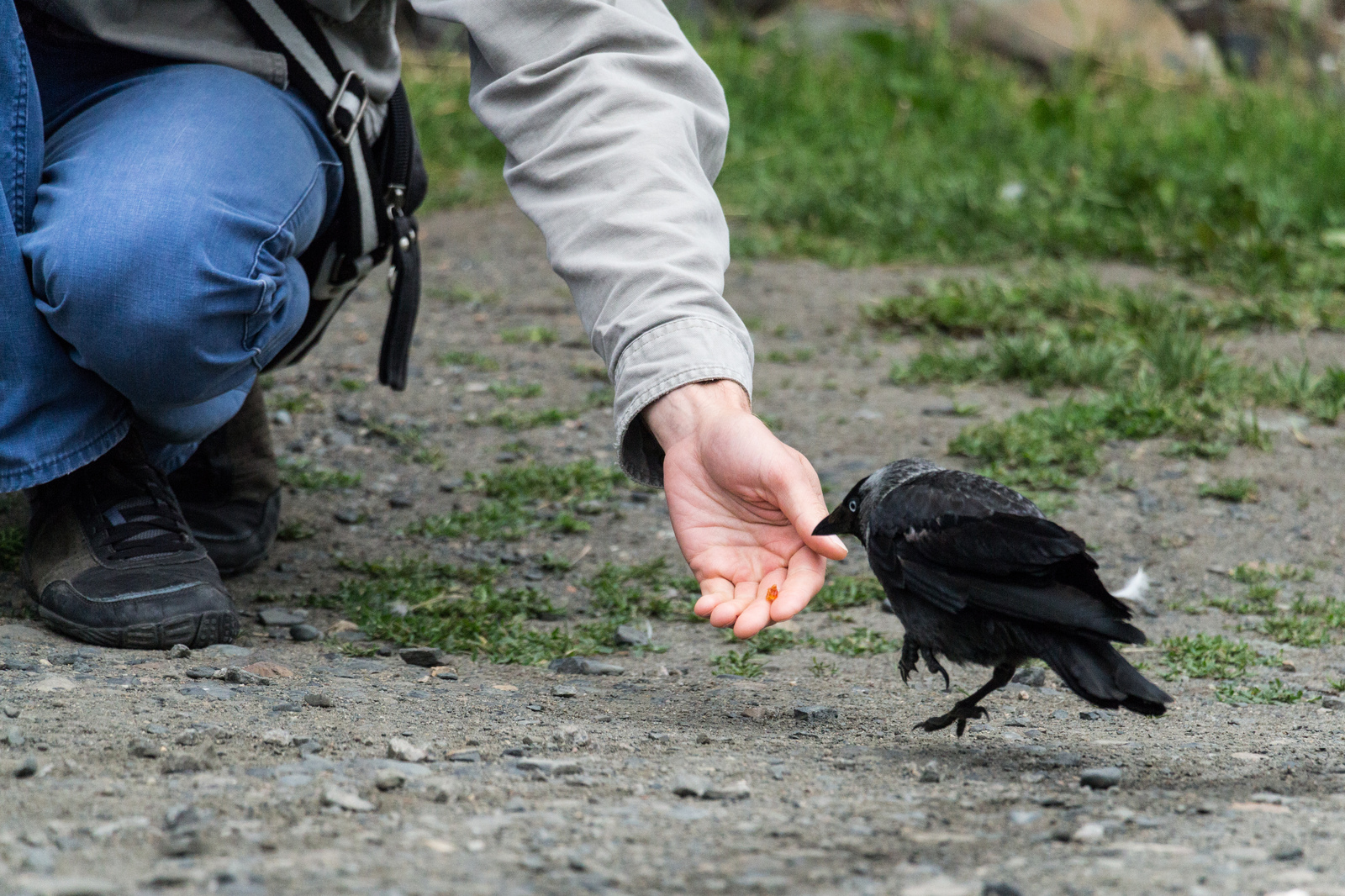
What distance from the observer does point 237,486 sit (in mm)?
3725

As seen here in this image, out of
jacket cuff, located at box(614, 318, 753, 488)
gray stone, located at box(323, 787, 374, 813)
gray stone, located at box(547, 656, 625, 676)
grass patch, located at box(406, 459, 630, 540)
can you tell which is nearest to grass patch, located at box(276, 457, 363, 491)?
grass patch, located at box(406, 459, 630, 540)

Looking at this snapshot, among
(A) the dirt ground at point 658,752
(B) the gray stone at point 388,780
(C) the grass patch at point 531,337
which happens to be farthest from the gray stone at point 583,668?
(C) the grass patch at point 531,337

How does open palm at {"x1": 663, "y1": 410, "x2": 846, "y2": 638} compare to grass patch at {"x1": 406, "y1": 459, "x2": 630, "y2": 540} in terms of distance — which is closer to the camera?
open palm at {"x1": 663, "y1": 410, "x2": 846, "y2": 638}

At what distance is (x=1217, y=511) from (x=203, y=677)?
2923 mm

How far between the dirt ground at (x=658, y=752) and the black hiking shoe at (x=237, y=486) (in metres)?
0.09

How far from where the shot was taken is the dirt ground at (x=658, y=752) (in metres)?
1.80

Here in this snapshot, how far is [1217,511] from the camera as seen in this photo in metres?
4.17

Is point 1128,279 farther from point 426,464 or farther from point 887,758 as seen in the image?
point 887,758

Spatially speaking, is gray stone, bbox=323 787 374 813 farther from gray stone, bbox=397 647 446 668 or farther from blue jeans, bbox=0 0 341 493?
blue jeans, bbox=0 0 341 493

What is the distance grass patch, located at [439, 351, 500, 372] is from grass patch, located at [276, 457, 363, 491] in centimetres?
109

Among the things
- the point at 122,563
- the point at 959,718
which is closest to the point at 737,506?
the point at 959,718

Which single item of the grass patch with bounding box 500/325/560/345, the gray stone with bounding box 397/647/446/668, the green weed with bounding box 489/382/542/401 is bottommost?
the grass patch with bounding box 500/325/560/345

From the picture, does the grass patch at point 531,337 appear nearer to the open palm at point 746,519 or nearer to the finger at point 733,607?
the open palm at point 746,519

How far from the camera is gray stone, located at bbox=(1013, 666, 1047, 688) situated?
3.20 meters
